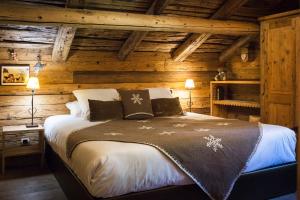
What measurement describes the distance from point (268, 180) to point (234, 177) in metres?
0.42

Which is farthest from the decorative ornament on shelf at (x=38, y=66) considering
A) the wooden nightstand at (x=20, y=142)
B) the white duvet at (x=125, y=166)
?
the white duvet at (x=125, y=166)

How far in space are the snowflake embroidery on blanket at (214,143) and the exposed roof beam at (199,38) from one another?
2.03 metres

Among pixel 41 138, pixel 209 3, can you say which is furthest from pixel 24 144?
pixel 209 3

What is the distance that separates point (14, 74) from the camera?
4.18 metres

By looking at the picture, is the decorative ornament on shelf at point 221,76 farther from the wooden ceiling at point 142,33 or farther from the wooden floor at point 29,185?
the wooden floor at point 29,185

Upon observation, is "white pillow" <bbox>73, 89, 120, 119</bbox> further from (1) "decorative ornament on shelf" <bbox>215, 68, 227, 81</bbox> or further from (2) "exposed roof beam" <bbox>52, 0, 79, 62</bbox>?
(1) "decorative ornament on shelf" <bbox>215, 68, 227, 81</bbox>

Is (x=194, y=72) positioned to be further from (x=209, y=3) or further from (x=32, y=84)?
(x=32, y=84)

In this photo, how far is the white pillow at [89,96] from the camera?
399cm

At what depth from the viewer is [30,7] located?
3186 mm

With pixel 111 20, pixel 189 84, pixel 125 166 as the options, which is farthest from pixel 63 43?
pixel 125 166

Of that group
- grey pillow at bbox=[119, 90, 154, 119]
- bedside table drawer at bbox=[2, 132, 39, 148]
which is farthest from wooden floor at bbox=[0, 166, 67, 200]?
grey pillow at bbox=[119, 90, 154, 119]

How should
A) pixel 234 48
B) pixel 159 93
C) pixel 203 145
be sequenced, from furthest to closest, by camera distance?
pixel 234 48, pixel 159 93, pixel 203 145

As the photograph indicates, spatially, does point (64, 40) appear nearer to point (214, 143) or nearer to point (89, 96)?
point (89, 96)

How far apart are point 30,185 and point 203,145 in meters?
1.94
